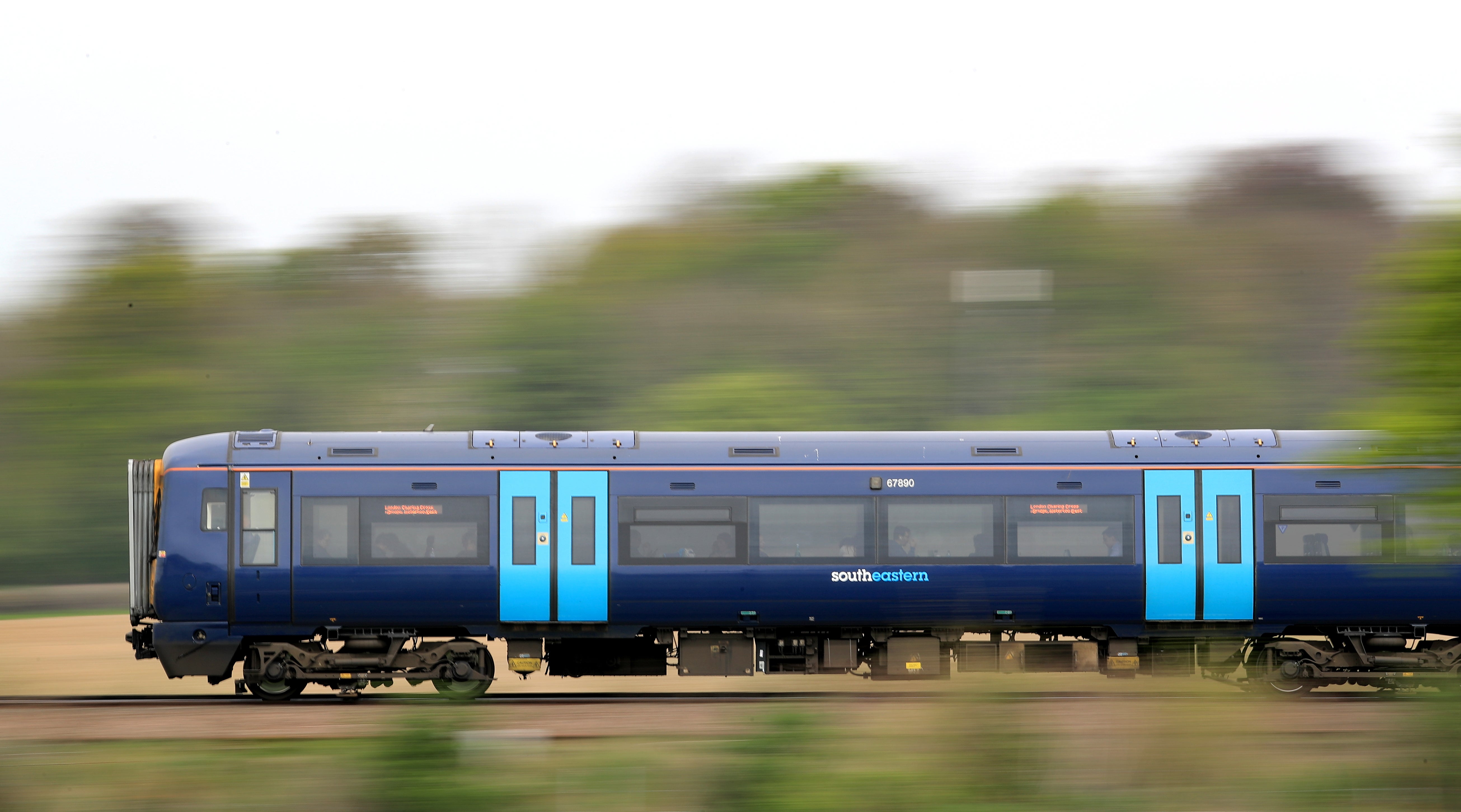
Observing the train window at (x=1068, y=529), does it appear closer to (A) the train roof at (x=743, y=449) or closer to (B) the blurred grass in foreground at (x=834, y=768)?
(A) the train roof at (x=743, y=449)

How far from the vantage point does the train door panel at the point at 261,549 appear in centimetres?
1458

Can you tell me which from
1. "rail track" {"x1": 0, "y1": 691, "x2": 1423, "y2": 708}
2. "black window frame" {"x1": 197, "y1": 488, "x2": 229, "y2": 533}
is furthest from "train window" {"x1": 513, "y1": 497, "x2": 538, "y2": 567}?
"black window frame" {"x1": 197, "y1": 488, "x2": 229, "y2": 533}

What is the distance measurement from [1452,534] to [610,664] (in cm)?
927

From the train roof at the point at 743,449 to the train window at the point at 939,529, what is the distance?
0.44 metres

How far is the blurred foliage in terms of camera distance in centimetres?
3222

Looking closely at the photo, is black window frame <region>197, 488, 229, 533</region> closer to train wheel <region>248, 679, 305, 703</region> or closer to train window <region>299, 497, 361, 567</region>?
train window <region>299, 497, 361, 567</region>

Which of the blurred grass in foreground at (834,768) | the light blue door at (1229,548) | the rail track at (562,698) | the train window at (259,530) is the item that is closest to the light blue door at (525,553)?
the rail track at (562,698)

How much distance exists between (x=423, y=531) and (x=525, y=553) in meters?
1.15

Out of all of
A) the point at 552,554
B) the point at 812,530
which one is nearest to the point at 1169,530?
the point at 812,530

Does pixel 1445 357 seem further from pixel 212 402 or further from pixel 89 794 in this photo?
pixel 212 402

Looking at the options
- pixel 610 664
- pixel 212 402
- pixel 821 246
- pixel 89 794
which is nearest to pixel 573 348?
pixel 821 246

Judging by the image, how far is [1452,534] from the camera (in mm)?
9039

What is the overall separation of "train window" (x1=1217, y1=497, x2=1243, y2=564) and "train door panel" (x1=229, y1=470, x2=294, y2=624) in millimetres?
10234

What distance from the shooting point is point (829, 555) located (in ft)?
48.7
